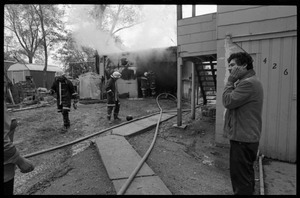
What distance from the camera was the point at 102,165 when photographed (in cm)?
358

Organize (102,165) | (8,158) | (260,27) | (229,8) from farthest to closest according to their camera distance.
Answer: (229,8)
(260,27)
(102,165)
(8,158)

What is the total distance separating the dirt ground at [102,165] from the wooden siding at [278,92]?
3.26ft

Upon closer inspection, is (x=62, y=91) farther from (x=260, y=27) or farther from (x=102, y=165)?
(x=260, y=27)

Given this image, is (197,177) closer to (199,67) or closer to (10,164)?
(10,164)

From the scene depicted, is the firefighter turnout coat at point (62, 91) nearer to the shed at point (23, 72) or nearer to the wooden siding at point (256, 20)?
the wooden siding at point (256, 20)

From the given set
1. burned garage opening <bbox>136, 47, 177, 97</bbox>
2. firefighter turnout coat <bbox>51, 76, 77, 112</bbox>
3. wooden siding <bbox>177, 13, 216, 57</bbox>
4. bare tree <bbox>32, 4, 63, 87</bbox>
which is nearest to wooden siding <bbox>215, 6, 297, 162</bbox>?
wooden siding <bbox>177, 13, 216, 57</bbox>

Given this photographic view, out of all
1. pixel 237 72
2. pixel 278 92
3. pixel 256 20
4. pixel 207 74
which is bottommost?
pixel 278 92

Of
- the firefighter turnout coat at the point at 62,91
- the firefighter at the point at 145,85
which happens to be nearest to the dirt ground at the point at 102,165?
the firefighter turnout coat at the point at 62,91

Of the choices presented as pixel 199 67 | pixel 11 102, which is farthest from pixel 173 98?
pixel 11 102

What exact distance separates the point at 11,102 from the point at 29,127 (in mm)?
6205

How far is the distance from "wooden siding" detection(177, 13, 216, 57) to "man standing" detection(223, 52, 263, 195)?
306cm

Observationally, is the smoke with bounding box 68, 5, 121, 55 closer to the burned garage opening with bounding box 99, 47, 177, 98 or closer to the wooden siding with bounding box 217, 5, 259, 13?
the burned garage opening with bounding box 99, 47, 177, 98

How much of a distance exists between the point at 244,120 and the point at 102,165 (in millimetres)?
2504

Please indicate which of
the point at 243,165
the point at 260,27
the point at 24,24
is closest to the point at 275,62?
the point at 260,27
